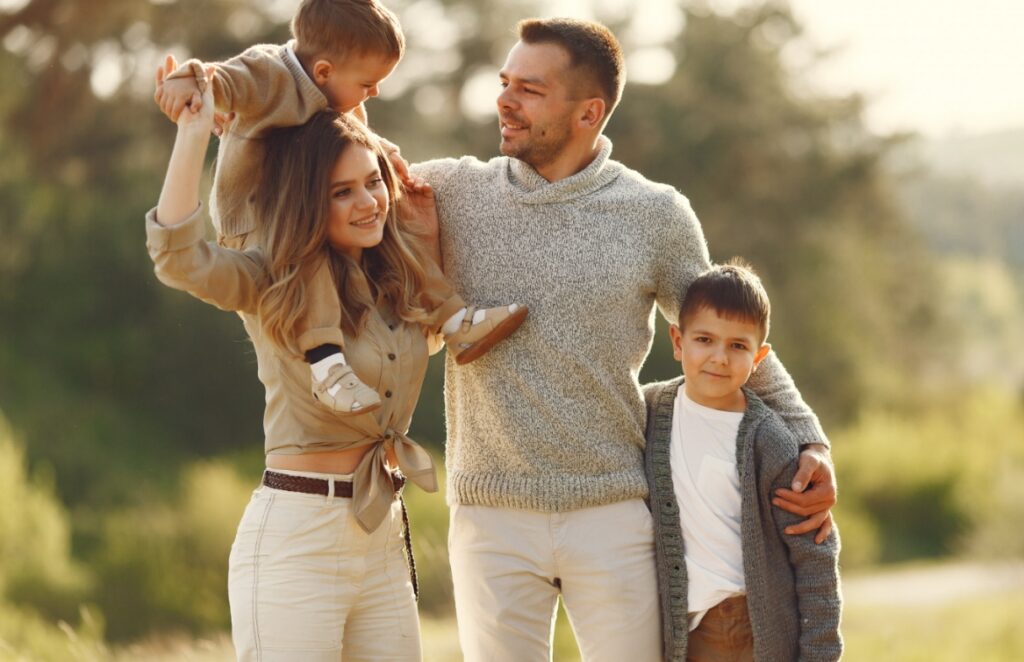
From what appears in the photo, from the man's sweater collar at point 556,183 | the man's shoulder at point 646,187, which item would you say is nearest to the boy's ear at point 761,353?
the man's shoulder at point 646,187

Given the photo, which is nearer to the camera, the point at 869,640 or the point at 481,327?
the point at 481,327

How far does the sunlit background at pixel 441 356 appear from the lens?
9.60 m

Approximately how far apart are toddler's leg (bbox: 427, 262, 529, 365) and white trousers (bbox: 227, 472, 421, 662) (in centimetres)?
48

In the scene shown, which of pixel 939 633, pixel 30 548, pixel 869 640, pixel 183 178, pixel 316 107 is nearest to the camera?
pixel 183 178

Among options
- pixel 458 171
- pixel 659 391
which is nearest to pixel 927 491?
pixel 659 391

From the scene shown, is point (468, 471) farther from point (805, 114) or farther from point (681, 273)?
point (805, 114)

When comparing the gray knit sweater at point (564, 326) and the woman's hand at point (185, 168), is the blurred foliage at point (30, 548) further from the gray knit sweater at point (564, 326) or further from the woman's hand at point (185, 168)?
the woman's hand at point (185, 168)

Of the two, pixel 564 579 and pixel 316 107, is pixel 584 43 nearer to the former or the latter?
pixel 316 107

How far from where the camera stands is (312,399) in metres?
2.70

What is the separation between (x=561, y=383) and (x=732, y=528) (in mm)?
498

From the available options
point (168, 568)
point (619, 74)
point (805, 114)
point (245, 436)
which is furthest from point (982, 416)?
point (619, 74)

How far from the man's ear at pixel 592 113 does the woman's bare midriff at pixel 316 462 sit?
3.28ft

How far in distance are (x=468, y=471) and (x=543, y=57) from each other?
979 millimetres

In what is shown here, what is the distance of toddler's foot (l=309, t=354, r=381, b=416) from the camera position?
8.45 ft
